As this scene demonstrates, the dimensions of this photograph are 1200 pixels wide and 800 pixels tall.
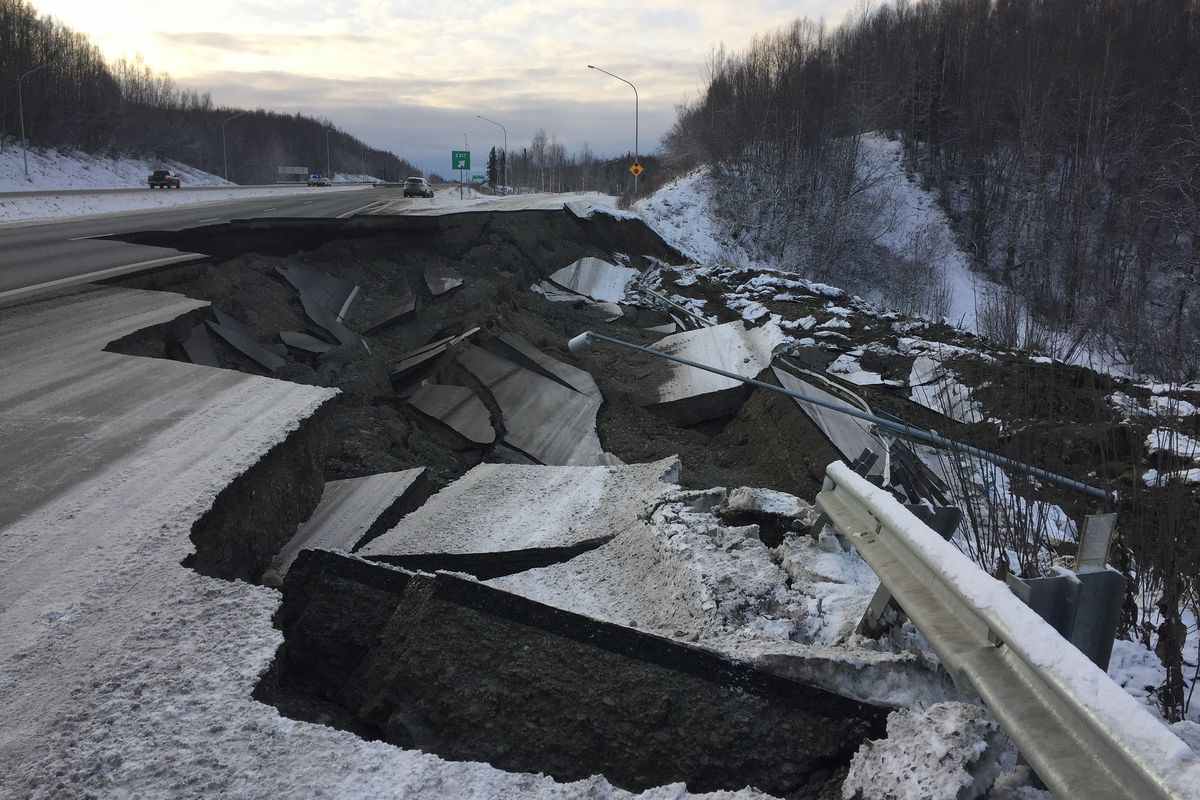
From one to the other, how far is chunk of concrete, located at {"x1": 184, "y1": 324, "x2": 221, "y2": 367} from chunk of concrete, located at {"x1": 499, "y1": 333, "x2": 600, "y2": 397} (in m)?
3.56

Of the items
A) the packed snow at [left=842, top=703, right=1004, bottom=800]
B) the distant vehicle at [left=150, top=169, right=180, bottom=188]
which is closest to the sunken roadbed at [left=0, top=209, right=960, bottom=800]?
the packed snow at [left=842, top=703, right=1004, bottom=800]

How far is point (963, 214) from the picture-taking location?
4619 centimetres

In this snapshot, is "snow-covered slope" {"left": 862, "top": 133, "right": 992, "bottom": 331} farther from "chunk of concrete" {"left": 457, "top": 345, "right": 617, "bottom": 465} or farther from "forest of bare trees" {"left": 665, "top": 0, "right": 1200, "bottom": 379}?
"chunk of concrete" {"left": 457, "top": 345, "right": 617, "bottom": 465}

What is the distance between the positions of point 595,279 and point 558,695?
1739cm

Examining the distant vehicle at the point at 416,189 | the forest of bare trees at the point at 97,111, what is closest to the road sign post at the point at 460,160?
the distant vehicle at the point at 416,189

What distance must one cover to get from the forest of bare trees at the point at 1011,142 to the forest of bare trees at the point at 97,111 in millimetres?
42563

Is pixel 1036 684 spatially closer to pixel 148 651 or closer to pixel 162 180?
pixel 148 651

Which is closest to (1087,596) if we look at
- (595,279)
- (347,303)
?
(347,303)

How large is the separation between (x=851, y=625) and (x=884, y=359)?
1078cm

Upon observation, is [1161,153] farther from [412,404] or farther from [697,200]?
[412,404]

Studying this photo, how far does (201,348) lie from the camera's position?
752 cm

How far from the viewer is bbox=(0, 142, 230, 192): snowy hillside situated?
4341 centimetres

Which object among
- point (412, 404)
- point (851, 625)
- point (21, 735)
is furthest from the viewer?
point (412, 404)

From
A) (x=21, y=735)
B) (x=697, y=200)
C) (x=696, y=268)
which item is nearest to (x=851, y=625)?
(x=21, y=735)
